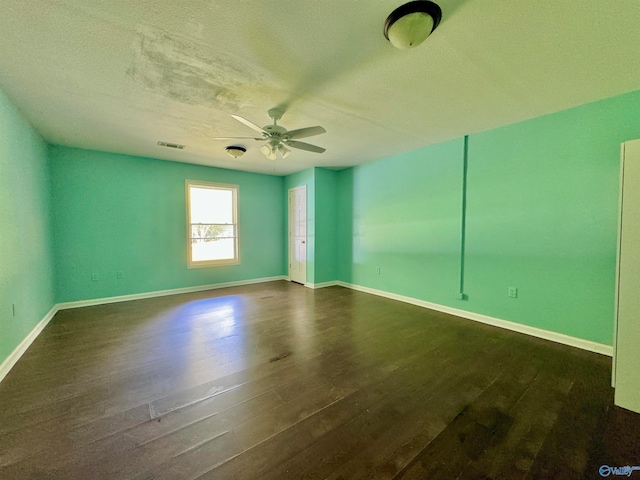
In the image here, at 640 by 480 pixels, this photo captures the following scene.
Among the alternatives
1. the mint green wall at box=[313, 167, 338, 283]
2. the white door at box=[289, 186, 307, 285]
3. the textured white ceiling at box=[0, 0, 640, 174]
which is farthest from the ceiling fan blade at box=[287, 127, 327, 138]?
the white door at box=[289, 186, 307, 285]

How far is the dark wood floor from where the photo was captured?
1293 millimetres

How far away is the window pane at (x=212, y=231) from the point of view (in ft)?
16.8

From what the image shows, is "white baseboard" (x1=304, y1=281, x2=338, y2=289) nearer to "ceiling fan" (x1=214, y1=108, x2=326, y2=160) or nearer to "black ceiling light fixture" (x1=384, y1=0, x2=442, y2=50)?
"ceiling fan" (x1=214, y1=108, x2=326, y2=160)

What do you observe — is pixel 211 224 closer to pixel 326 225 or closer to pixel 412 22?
pixel 326 225

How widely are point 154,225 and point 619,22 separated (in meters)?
6.07

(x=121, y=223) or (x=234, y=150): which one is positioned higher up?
(x=234, y=150)

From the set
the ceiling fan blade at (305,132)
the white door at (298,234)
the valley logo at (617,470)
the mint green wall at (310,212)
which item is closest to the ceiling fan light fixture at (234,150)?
the ceiling fan blade at (305,132)

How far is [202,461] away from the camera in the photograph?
1299 mm

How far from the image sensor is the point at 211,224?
5293 mm

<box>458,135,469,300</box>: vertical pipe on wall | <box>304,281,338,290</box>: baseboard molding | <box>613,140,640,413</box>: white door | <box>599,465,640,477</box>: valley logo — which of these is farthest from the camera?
<box>304,281,338,290</box>: baseboard molding

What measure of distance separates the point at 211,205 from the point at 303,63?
410 cm

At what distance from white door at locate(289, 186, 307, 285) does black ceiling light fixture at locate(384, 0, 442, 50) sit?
4061 millimetres

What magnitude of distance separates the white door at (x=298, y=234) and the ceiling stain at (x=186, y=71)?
10.5 feet

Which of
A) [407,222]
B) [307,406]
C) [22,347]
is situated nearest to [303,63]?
[307,406]
